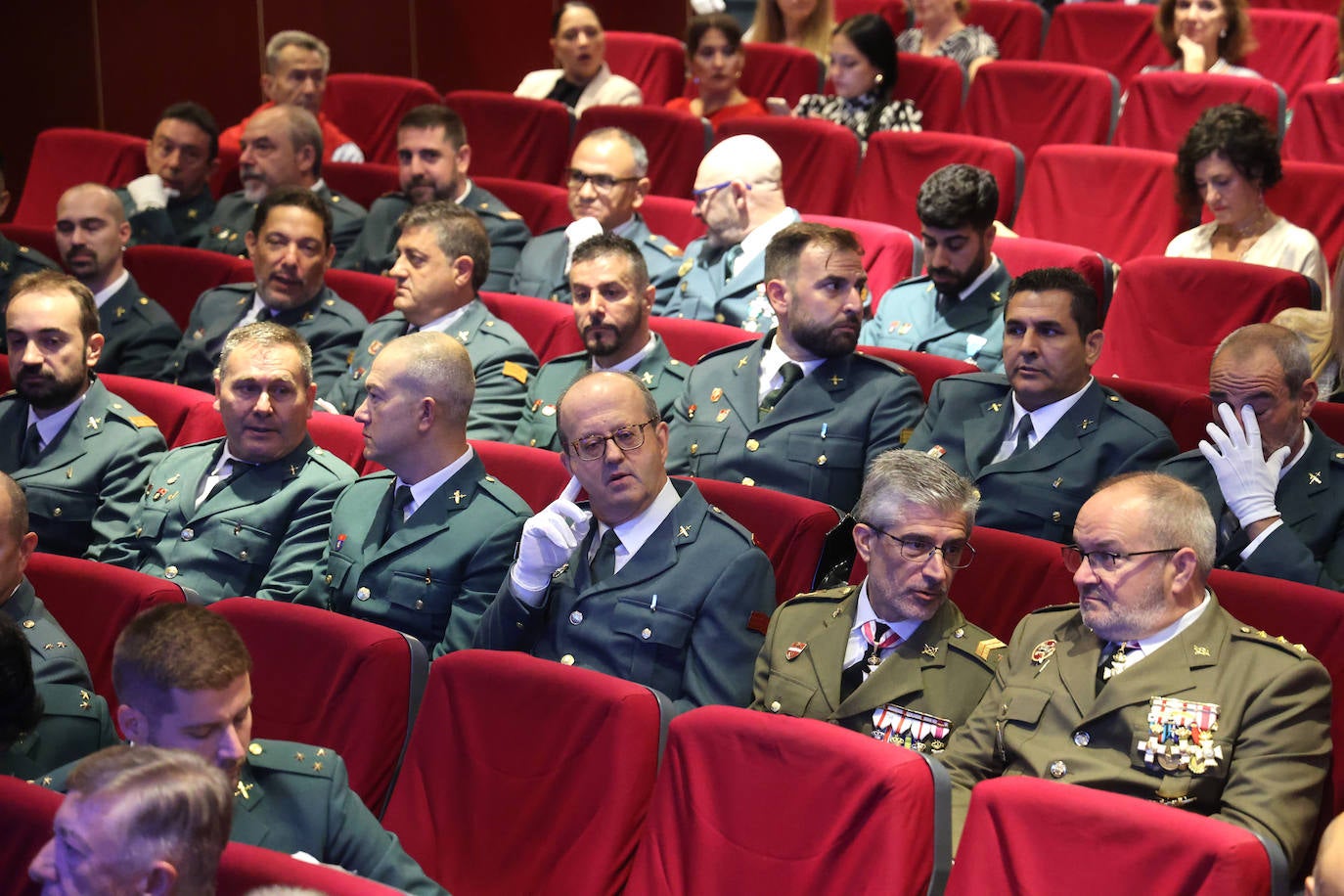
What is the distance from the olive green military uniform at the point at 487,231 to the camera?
14.9 feet

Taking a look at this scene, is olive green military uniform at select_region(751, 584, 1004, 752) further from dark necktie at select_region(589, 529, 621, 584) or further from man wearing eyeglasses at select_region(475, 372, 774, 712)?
dark necktie at select_region(589, 529, 621, 584)

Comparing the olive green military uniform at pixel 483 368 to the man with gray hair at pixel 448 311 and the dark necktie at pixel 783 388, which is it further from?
the dark necktie at pixel 783 388

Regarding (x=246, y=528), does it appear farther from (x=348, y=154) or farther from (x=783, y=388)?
(x=348, y=154)

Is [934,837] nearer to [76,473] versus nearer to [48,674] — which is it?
[48,674]

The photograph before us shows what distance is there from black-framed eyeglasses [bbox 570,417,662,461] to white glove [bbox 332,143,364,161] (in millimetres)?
3229

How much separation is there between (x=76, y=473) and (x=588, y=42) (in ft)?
9.69

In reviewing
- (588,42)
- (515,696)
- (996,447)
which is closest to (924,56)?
(588,42)

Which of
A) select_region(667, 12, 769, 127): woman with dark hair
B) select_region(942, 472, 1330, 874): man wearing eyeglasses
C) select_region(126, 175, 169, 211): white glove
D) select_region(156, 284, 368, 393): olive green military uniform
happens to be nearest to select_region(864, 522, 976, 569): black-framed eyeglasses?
select_region(942, 472, 1330, 874): man wearing eyeglasses

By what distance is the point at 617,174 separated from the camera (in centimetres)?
434

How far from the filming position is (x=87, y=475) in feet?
10.5

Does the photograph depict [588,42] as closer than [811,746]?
No

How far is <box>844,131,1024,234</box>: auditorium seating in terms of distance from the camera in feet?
14.6

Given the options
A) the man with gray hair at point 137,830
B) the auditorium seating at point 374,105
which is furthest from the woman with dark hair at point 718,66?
the man with gray hair at point 137,830

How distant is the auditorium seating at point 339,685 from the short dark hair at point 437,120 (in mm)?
2612
